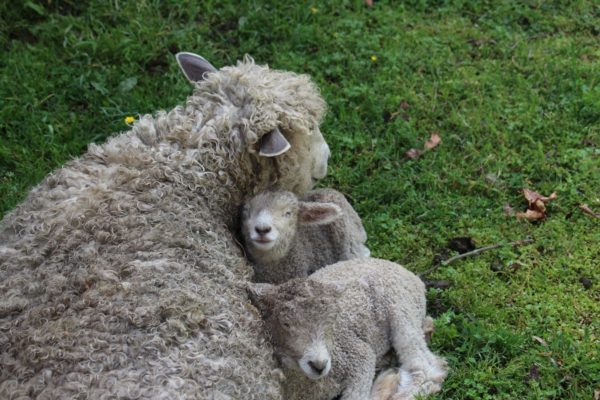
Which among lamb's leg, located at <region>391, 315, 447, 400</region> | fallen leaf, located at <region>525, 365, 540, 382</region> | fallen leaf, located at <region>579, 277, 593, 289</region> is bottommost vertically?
fallen leaf, located at <region>579, 277, 593, 289</region>

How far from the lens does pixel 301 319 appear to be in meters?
4.09

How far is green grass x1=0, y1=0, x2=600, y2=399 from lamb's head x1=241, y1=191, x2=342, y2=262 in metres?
0.88

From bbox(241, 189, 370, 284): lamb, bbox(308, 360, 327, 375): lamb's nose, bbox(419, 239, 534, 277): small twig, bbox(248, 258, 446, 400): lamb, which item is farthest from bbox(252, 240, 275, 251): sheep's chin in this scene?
bbox(419, 239, 534, 277): small twig

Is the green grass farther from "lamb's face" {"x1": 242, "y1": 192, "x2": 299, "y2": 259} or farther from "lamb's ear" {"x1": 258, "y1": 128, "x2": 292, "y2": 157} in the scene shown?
"lamb's ear" {"x1": 258, "y1": 128, "x2": 292, "y2": 157}

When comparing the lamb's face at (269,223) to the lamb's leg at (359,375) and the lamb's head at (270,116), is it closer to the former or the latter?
the lamb's head at (270,116)

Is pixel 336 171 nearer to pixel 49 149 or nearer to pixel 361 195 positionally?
pixel 361 195

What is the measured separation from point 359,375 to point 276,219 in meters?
0.96

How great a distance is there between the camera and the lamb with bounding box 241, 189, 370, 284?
469 centimetres

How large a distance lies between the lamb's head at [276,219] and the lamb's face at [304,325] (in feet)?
1.51

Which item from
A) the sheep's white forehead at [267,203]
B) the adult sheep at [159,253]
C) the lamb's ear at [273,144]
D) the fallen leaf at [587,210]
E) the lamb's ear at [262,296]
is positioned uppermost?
the lamb's ear at [273,144]

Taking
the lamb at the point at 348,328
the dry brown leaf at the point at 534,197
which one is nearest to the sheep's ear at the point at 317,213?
the lamb at the point at 348,328

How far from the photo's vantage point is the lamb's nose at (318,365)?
3.98 meters

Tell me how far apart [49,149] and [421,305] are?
120 inches

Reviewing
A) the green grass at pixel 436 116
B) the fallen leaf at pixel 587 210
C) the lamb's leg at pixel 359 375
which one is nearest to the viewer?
the lamb's leg at pixel 359 375
